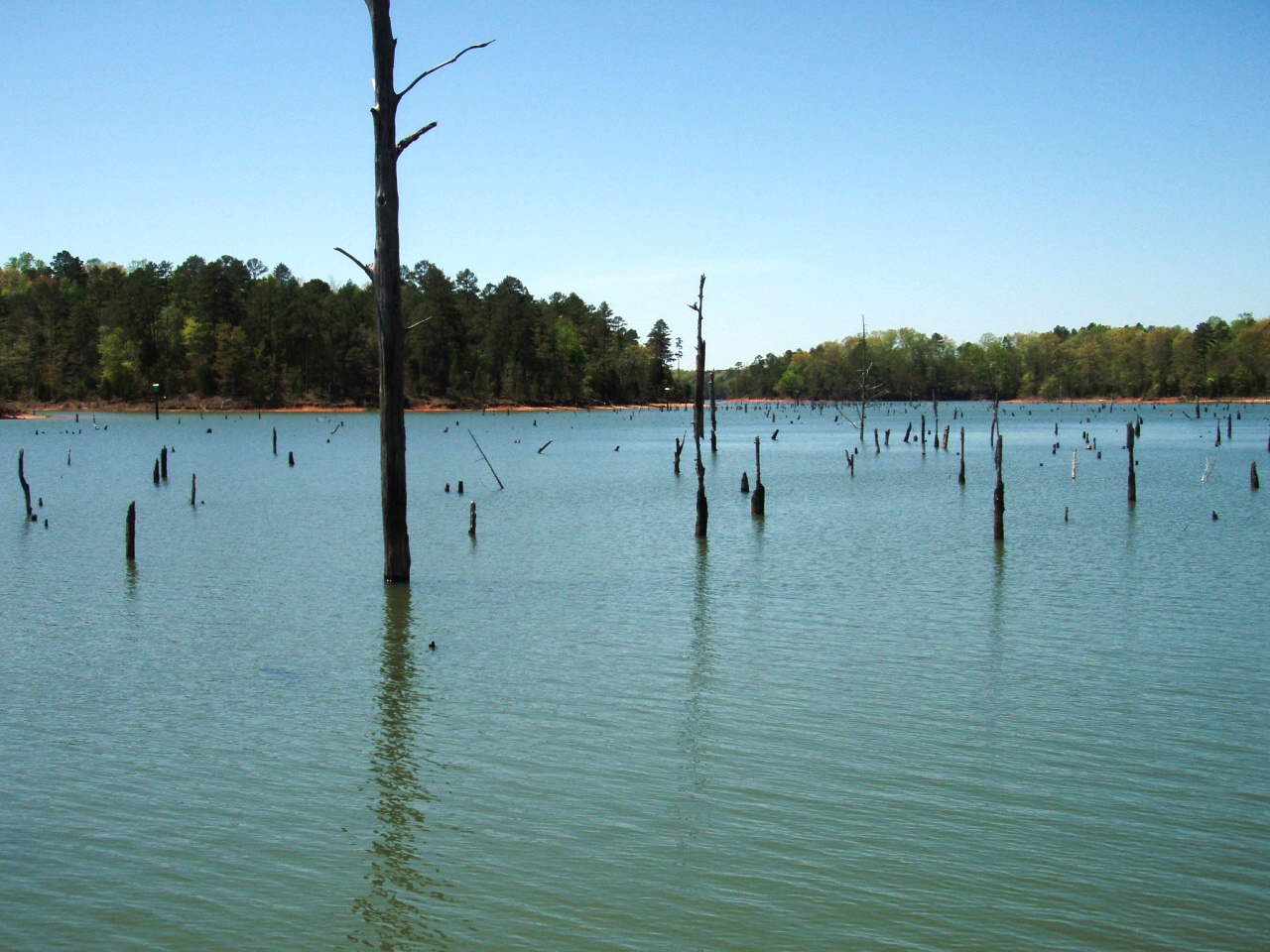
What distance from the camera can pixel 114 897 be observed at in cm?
803

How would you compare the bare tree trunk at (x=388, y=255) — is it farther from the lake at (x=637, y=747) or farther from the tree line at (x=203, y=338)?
the tree line at (x=203, y=338)

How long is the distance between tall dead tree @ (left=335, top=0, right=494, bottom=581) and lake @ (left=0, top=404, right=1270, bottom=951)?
2.83 m

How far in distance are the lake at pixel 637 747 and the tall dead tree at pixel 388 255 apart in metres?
2.83

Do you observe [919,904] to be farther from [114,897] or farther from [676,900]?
[114,897]

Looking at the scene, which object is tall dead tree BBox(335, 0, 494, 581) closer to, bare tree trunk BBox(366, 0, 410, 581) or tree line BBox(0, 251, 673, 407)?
bare tree trunk BBox(366, 0, 410, 581)

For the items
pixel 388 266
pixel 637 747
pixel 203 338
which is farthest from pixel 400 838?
pixel 203 338

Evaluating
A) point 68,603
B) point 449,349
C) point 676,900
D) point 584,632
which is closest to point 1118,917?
point 676,900

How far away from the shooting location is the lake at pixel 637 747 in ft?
25.8

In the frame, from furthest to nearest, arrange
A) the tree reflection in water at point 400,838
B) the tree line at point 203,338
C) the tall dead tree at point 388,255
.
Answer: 1. the tree line at point 203,338
2. the tall dead tree at point 388,255
3. the tree reflection in water at point 400,838

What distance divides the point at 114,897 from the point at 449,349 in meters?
179

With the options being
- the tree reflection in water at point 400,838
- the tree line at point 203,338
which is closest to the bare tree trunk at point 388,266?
the tree reflection in water at point 400,838

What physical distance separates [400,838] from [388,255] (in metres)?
11.7

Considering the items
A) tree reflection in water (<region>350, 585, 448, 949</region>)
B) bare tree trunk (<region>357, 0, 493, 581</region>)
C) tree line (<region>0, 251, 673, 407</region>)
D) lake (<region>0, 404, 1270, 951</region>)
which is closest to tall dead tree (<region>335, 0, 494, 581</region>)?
bare tree trunk (<region>357, 0, 493, 581</region>)

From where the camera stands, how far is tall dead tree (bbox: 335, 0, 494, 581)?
17.8m
